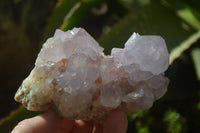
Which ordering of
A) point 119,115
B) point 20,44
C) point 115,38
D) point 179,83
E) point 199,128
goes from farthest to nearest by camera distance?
point 20,44 → point 179,83 → point 199,128 → point 115,38 → point 119,115

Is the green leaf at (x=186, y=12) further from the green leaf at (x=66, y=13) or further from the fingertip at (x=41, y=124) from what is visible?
the fingertip at (x=41, y=124)

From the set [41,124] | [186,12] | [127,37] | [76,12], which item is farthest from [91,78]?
[186,12]

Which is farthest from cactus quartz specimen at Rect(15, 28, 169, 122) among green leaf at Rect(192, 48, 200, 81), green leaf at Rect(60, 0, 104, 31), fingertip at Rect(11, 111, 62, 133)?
green leaf at Rect(192, 48, 200, 81)

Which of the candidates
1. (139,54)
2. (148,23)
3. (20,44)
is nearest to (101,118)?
(139,54)

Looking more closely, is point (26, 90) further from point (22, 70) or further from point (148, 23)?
point (22, 70)

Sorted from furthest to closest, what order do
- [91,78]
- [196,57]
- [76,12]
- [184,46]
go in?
[196,57]
[76,12]
[184,46]
[91,78]

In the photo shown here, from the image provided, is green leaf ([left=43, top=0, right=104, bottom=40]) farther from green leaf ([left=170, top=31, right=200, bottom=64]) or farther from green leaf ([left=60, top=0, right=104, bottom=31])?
green leaf ([left=170, top=31, right=200, bottom=64])

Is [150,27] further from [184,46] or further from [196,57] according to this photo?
[196,57]
